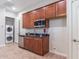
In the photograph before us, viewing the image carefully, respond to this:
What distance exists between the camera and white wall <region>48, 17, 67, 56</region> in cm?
357

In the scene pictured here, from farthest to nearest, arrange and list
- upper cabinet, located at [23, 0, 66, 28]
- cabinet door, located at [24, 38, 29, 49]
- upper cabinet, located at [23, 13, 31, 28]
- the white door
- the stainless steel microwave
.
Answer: upper cabinet, located at [23, 13, 31, 28] → cabinet door, located at [24, 38, 29, 49] → the stainless steel microwave → upper cabinet, located at [23, 0, 66, 28] → the white door

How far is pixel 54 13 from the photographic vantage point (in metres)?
3.57

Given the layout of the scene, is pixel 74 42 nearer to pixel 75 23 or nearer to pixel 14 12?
pixel 75 23

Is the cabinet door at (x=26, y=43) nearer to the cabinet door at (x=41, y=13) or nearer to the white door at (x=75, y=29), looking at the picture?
the cabinet door at (x=41, y=13)

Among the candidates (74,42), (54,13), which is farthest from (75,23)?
(54,13)

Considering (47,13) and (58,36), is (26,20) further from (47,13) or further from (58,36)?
(58,36)

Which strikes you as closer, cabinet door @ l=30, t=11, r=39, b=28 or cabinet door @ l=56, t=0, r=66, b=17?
cabinet door @ l=56, t=0, r=66, b=17

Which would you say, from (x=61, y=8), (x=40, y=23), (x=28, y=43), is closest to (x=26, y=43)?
(x=28, y=43)

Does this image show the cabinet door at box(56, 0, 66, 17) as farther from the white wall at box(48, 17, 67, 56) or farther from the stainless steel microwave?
the stainless steel microwave

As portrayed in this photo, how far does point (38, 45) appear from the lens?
369cm

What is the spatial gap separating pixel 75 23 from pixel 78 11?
0.33 meters

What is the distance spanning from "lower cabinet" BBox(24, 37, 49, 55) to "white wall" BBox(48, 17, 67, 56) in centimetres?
36

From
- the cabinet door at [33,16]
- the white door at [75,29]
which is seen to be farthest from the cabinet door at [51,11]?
the white door at [75,29]

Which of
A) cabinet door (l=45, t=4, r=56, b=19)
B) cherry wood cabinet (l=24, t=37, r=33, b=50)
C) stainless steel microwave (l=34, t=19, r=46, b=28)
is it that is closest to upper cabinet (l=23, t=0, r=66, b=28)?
cabinet door (l=45, t=4, r=56, b=19)
